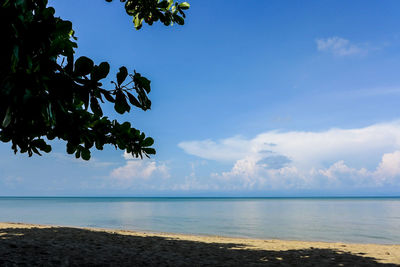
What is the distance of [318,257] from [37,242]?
23.1 ft

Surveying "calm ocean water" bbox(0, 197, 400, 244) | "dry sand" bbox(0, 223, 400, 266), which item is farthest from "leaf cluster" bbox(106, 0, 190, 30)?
"calm ocean water" bbox(0, 197, 400, 244)

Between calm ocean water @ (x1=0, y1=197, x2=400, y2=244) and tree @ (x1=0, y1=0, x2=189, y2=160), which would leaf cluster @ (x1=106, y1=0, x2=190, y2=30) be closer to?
tree @ (x1=0, y1=0, x2=189, y2=160)

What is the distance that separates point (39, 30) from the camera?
1461 mm

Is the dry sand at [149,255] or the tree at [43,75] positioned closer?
the tree at [43,75]

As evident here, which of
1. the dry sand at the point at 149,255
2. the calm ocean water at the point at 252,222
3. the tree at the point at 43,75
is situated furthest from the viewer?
the calm ocean water at the point at 252,222

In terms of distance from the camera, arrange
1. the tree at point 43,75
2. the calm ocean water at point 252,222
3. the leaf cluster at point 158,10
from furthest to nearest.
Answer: the calm ocean water at point 252,222
the leaf cluster at point 158,10
the tree at point 43,75

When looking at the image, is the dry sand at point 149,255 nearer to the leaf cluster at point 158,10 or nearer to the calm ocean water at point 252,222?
the leaf cluster at point 158,10

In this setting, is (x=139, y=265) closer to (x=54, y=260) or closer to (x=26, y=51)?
(x=54, y=260)

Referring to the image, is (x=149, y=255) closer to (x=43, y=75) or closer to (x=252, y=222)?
(x=43, y=75)

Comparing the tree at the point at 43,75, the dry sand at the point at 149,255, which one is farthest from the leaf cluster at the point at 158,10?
the dry sand at the point at 149,255

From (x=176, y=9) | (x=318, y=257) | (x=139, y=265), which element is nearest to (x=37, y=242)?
(x=139, y=265)

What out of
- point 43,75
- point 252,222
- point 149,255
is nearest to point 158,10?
point 43,75

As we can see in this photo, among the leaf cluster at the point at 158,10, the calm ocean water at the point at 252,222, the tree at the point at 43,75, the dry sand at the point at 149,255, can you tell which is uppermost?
the leaf cluster at the point at 158,10

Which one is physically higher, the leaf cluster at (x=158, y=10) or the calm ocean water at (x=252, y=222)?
the leaf cluster at (x=158, y=10)
